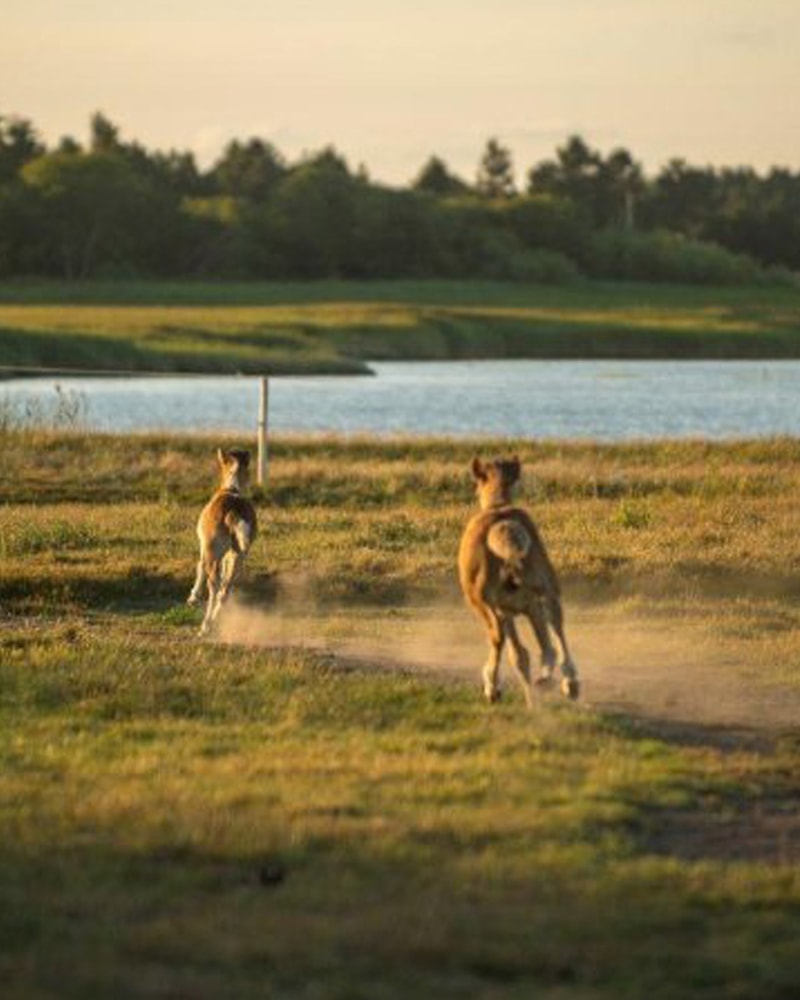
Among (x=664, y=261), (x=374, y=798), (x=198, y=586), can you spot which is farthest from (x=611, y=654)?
(x=664, y=261)

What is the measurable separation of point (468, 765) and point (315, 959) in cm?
344

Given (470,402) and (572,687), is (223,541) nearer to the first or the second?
(572,687)

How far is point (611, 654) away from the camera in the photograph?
57.5ft

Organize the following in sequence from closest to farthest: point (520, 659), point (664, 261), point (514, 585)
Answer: point (514, 585) → point (520, 659) → point (664, 261)

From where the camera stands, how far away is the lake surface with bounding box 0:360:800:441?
156ft

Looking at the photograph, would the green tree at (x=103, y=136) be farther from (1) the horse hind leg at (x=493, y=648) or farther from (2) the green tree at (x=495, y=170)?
(1) the horse hind leg at (x=493, y=648)

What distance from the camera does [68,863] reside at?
35.3 feet

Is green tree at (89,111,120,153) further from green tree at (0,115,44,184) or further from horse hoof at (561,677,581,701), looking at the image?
horse hoof at (561,677,581,701)

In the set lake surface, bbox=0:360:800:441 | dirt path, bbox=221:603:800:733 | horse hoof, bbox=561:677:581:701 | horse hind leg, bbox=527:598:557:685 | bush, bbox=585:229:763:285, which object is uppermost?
A: bush, bbox=585:229:763:285

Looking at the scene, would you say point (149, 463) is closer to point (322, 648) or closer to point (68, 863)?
point (322, 648)

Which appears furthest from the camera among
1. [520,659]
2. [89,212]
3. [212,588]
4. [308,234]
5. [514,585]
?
[308,234]

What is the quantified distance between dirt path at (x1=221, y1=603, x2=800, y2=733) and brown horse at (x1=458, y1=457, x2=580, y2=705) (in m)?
0.82

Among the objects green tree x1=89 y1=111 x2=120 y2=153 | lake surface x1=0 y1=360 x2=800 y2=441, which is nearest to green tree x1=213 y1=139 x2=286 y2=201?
green tree x1=89 y1=111 x2=120 y2=153

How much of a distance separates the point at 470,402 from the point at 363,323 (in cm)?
3263
